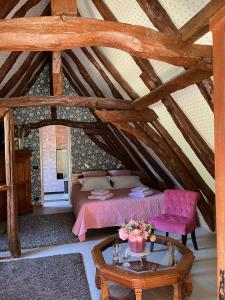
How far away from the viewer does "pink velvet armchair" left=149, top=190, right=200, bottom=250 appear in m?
4.11

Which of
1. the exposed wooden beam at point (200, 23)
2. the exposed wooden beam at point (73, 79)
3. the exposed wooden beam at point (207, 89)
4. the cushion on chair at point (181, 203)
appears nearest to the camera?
the exposed wooden beam at point (200, 23)

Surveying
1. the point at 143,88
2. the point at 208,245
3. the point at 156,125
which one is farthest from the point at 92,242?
the point at 143,88

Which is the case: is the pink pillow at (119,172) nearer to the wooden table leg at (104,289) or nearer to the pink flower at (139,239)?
the pink flower at (139,239)

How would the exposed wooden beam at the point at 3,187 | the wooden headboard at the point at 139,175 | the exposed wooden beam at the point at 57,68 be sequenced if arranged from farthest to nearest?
the wooden headboard at the point at 139,175 < the exposed wooden beam at the point at 3,187 < the exposed wooden beam at the point at 57,68

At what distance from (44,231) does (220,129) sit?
454 centimetres

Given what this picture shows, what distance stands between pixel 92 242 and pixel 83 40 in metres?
3.40

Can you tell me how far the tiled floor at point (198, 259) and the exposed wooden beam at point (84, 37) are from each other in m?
2.37

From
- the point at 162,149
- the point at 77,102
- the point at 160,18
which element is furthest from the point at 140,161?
the point at 160,18

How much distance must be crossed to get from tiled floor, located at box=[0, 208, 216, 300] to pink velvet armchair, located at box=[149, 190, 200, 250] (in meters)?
0.29

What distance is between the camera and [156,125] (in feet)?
14.3

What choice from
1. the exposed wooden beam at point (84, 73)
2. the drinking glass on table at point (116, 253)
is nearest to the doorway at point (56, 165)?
the exposed wooden beam at point (84, 73)

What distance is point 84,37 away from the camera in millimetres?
2010

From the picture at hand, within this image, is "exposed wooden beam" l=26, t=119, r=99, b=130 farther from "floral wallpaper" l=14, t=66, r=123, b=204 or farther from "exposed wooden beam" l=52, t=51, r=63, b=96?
"exposed wooden beam" l=52, t=51, r=63, b=96

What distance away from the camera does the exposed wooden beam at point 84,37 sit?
1.95 metres
